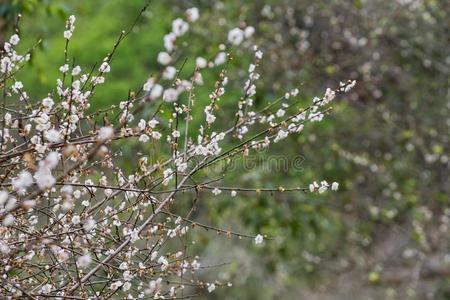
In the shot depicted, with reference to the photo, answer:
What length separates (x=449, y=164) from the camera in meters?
6.19

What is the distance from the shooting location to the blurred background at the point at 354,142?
20.4ft

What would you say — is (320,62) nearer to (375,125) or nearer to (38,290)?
(375,125)

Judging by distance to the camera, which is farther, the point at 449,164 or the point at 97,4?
the point at 97,4

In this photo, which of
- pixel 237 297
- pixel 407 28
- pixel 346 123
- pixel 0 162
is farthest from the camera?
pixel 237 297

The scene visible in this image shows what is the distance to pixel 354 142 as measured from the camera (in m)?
6.90

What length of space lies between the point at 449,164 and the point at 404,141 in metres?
0.52

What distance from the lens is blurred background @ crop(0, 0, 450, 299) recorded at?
6211 mm

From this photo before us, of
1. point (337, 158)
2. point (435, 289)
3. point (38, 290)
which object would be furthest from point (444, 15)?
point (38, 290)

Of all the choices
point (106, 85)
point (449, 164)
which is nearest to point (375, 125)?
point (449, 164)

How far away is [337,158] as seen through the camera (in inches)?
266

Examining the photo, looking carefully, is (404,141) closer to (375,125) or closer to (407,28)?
(375,125)

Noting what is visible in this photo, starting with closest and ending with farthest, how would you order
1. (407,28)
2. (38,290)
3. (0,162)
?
(0,162) < (38,290) < (407,28)

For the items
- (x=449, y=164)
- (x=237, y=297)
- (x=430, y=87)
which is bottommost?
(x=237, y=297)

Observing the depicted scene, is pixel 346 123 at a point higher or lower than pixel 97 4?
lower
